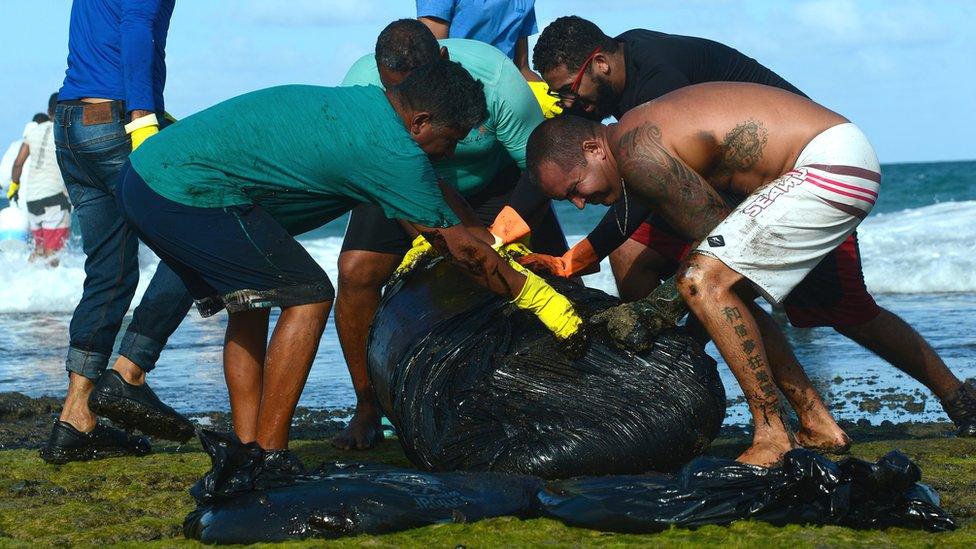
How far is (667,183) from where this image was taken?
11.9ft

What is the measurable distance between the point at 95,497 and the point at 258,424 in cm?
56

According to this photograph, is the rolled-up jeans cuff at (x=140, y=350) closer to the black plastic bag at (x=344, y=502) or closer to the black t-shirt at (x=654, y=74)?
the black plastic bag at (x=344, y=502)

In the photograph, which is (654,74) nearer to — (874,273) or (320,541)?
(320,541)

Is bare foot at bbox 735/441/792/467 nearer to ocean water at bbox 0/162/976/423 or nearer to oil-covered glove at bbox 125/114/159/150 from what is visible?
ocean water at bbox 0/162/976/423

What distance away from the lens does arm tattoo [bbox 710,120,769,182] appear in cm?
370

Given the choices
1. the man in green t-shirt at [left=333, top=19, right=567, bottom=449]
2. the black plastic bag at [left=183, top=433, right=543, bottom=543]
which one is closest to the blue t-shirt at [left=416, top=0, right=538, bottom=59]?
the man in green t-shirt at [left=333, top=19, right=567, bottom=449]

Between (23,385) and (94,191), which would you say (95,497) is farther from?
(23,385)

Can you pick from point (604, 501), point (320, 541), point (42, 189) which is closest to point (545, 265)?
point (604, 501)

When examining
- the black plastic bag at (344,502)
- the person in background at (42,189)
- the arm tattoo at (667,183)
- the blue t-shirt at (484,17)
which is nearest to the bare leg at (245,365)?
the black plastic bag at (344,502)

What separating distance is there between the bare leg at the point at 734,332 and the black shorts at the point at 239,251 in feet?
3.75

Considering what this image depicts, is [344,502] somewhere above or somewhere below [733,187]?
below

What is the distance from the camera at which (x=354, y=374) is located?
4637 mm

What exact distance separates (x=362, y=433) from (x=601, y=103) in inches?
61.8

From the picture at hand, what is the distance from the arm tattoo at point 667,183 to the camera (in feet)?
11.9
